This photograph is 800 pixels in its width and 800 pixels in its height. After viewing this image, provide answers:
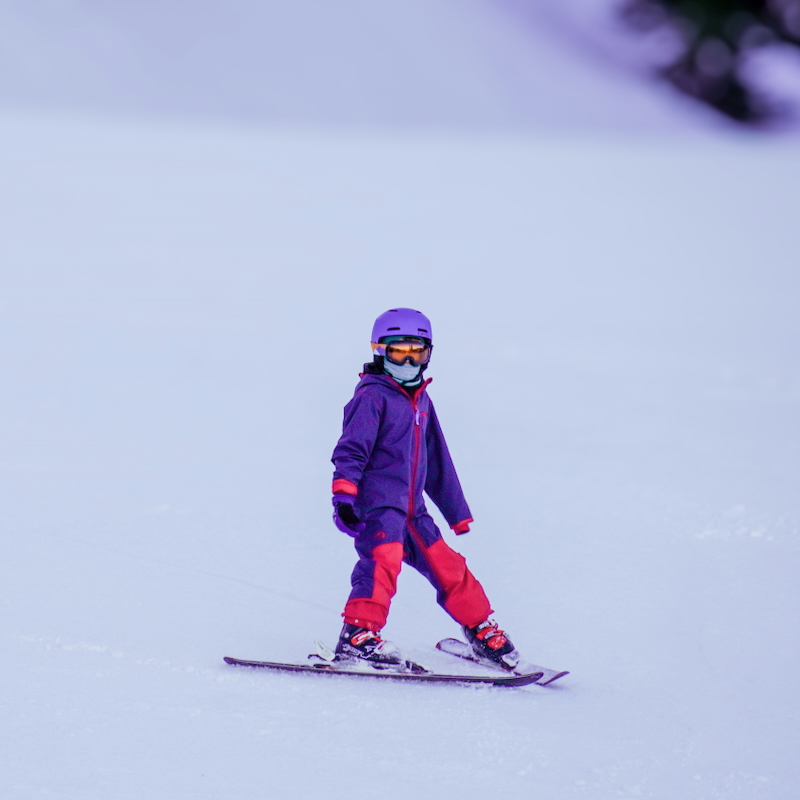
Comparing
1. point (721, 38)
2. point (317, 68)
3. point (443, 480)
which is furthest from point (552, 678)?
point (721, 38)

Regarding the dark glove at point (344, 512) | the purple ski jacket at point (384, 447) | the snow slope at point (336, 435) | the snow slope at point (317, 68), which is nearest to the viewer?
the snow slope at point (336, 435)

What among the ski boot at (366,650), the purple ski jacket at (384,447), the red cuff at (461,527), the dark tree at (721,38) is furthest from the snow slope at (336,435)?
the dark tree at (721,38)

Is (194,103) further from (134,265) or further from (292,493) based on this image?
(292,493)

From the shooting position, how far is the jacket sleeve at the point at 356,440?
3264 mm

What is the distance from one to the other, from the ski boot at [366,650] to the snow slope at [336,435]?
13cm

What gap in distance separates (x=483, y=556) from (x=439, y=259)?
5.96 metres

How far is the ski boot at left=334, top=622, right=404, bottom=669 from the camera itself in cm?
338

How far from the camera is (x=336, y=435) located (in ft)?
21.6

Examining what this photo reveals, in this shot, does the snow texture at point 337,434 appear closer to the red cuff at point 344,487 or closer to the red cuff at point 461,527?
the red cuff at point 461,527

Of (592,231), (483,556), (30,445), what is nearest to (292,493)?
(483,556)

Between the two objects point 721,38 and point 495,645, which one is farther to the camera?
point 721,38

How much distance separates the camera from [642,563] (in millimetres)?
4727

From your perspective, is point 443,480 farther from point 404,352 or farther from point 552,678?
point 552,678

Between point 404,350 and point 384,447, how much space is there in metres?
0.32
